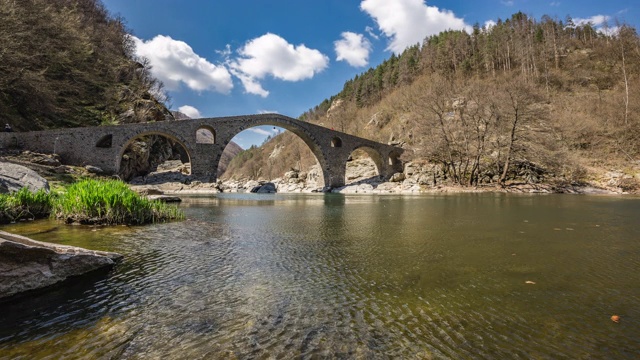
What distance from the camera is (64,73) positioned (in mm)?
34062

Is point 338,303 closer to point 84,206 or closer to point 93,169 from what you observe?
point 84,206

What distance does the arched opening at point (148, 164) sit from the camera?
3400 centimetres

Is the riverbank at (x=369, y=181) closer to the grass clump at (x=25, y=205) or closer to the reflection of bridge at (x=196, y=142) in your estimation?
the reflection of bridge at (x=196, y=142)

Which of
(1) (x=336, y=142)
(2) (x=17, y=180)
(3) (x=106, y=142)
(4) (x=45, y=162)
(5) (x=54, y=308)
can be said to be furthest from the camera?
(1) (x=336, y=142)

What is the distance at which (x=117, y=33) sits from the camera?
165 ft

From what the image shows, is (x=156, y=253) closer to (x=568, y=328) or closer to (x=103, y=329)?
(x=103, y=329)

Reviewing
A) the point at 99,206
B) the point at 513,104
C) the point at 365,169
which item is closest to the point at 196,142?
the point at 365,169

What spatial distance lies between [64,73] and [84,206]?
37260 millimetres

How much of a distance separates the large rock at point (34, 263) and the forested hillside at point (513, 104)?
31946mm

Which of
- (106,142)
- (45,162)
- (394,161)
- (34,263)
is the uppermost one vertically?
(106,142)

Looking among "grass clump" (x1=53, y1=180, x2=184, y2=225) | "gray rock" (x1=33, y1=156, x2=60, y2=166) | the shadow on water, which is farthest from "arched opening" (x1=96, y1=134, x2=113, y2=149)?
the shadow on water

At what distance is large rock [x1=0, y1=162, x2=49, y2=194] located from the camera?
8.60 m

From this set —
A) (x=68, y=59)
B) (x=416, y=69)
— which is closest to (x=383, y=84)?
(x=416, y=69)

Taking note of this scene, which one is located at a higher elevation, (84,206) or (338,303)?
(84,206)
